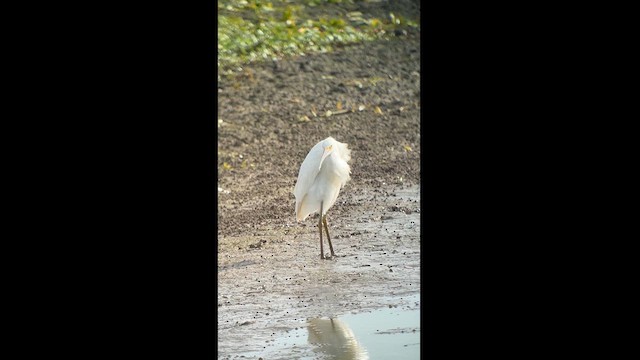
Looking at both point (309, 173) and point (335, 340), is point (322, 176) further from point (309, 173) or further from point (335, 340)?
point (335, 340)

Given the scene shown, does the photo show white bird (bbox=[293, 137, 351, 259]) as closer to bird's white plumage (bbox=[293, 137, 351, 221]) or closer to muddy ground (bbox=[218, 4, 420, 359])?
bird's white plumage (bbox=[293, 137, 351, 221])

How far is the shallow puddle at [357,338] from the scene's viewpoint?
3.07 m

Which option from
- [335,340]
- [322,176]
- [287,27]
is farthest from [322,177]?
[287,27]

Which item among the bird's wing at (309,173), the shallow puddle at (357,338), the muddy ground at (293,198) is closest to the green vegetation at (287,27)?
the muddy ground at (293,198)

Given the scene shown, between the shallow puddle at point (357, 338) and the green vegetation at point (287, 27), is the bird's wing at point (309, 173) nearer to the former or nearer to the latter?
the shallow puddle at point (357, 338)

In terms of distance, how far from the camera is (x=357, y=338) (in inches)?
128

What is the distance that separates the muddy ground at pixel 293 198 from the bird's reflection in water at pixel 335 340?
0.08 metres

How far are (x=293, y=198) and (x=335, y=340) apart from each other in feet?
5.90

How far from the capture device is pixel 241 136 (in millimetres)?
5711
